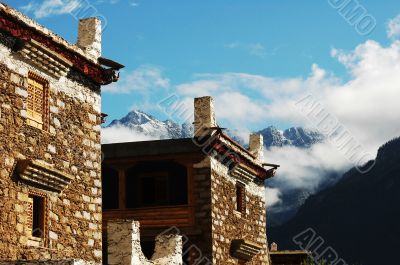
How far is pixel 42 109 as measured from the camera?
15.2m

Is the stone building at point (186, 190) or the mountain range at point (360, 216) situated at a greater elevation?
the mountain range at point (360, 216)

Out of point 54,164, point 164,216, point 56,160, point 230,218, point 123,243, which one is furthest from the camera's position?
point 230,218

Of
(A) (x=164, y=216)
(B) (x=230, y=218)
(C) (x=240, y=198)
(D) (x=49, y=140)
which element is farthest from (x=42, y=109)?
(C) (x=240, y=198)

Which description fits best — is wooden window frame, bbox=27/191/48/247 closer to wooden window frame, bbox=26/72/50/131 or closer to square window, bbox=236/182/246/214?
wooden window frame, bbox=26/72/50/131

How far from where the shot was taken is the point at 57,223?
15.1 metres

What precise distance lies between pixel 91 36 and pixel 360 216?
91078 millimetres

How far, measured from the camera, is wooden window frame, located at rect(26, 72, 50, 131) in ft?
48.5

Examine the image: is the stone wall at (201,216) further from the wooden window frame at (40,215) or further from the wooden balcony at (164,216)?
the wooden window frame at (40,215)

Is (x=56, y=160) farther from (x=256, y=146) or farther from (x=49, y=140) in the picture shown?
(x=256, y=146)

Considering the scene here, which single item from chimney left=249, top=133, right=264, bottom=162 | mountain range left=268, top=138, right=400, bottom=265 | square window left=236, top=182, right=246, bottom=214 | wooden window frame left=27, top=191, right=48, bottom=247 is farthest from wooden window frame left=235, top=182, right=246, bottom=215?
mountain range left=268, top=138, right=400, bottom=265

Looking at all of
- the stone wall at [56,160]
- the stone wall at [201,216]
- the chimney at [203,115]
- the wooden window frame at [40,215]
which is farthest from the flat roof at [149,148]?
the wooden window frame at [40,215]

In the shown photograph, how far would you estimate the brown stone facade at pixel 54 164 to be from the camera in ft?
45.4

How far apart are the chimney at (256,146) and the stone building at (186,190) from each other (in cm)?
319

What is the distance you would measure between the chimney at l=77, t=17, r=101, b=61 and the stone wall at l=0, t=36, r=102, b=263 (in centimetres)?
88
